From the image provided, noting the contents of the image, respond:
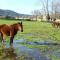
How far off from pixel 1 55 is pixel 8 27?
401 centimetres

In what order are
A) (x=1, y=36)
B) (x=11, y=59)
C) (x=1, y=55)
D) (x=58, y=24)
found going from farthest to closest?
(x=58, y=24) < (x=1, y=36) < (x=1, y=55) < (x=11, y=59)

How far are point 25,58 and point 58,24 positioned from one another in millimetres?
31155

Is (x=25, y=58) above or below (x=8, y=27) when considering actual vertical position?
below

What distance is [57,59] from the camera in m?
10.5

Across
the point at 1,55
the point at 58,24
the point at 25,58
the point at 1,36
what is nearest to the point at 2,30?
the point at 1,36

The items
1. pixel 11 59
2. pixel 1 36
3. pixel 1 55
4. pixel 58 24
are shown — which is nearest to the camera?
pixel 11 59

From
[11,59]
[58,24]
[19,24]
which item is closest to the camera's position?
[11,59]

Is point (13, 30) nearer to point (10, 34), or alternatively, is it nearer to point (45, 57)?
point (10, 34)

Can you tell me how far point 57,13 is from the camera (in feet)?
369

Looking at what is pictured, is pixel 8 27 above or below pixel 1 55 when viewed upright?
above

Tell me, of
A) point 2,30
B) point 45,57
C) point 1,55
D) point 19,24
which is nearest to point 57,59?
point 45,57

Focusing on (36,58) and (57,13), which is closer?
(36,58)

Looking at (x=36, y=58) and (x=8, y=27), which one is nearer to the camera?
(x=36, y=58)

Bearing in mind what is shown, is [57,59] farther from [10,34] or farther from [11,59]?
[10,34]
